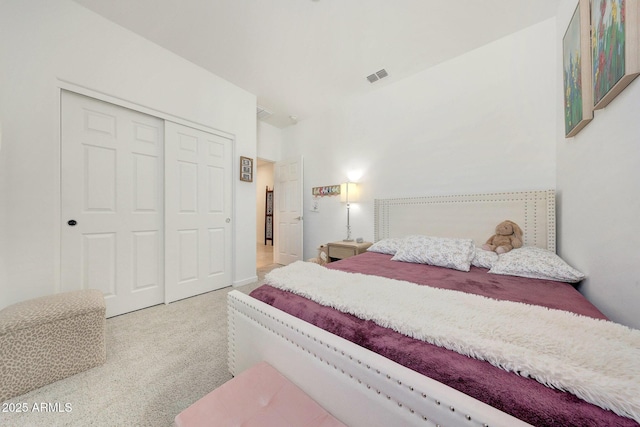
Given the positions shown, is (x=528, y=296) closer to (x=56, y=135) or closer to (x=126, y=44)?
(x=56, y=135)

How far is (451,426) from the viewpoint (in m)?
0.56

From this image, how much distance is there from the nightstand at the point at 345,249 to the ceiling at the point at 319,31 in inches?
88.0

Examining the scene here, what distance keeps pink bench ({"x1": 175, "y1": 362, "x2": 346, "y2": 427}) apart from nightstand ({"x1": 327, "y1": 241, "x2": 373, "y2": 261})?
6.93ft

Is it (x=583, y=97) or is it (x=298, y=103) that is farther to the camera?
(x=298, y=103)

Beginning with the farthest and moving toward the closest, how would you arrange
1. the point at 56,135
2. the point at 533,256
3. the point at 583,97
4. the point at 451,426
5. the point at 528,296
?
the point at 56,135 → the point at 533,256 → the point at 583,97 → the point at 528,296 → the point at 451,426

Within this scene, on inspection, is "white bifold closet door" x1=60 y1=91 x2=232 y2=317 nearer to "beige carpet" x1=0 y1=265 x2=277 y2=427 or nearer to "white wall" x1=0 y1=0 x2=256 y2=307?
"white wall" x1=0 y1=0 x2=256 y2=307

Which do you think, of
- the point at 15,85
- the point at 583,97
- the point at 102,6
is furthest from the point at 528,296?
the point at 102,6

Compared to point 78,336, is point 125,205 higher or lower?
higher

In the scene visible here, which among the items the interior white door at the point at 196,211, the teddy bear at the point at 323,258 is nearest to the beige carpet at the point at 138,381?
the interior white door at the point at 196,211

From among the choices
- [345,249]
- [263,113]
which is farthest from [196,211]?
[263,113]

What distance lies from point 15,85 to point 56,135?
15.1 inches

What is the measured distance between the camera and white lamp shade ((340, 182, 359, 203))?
330 cm

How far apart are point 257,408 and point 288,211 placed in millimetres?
3525

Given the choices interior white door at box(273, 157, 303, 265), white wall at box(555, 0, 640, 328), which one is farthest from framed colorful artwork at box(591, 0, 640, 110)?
interior white door at box(273, 157, 303, 265)
